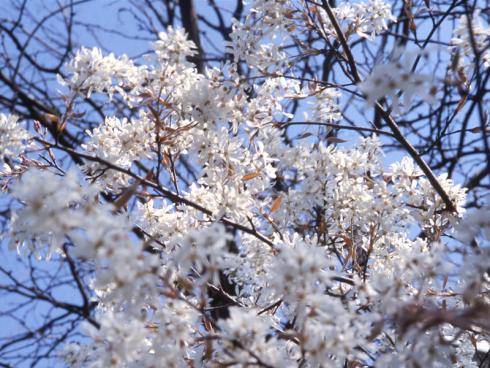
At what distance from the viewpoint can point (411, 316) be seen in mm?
1082

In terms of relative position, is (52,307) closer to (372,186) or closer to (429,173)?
(372,186)

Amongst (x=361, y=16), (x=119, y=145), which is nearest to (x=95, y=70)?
(x=119, y=145)

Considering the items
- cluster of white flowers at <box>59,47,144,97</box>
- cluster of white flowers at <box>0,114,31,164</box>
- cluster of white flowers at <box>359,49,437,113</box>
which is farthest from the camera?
cluster of white flowers at <box>59,47,144,97</box>

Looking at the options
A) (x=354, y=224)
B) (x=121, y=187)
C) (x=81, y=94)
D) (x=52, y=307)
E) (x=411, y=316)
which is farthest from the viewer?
(x=52, y=307)

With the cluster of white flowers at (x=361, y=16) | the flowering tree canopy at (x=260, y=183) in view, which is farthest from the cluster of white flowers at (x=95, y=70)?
the cluster of white flowers at (x=361, y=16)

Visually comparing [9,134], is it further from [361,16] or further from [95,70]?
[361,16]

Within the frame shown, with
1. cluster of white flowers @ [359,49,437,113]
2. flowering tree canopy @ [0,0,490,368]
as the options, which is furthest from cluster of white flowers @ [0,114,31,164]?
cluster of white flowers @ [359,49,437,113]

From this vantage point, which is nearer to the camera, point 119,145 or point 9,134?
point 9,134

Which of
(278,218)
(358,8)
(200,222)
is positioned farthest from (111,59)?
(358,8)

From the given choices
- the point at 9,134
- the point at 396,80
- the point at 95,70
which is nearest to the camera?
the point at 396,80

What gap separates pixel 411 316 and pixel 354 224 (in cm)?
131

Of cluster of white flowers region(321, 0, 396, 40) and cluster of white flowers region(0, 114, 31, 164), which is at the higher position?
cluster of white flowers region(321, 0, 396, 40)

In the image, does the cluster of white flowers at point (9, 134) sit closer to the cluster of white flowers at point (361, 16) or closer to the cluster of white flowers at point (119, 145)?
the cluster of white flowers at point (119, 145)

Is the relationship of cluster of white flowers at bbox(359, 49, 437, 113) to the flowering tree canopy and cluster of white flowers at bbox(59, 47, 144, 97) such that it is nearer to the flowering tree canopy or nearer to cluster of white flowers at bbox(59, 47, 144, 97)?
the flowering tree canopy
